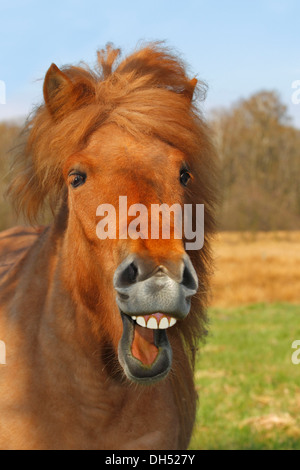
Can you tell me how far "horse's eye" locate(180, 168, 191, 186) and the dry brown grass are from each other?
31.2 ft

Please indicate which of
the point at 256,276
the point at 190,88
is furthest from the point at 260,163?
the point at 190,88

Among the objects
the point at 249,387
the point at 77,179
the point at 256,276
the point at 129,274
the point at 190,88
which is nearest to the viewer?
the point at 129,274

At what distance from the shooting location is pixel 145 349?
2.39 m

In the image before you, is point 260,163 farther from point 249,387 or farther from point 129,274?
point 129,274

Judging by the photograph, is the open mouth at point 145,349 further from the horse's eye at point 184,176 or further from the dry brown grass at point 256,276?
the dry brown grass at point 256,276

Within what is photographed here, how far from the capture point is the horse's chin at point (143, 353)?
2.33 meters

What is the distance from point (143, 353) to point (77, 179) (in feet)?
3.04

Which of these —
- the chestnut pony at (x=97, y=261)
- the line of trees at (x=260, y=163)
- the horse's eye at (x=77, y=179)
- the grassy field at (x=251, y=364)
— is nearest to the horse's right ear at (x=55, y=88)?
the chestnut pony at (x=97, y=261)

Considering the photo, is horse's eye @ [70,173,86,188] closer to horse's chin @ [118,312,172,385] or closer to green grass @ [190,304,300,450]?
horse's chin @ [118,312,172,385]

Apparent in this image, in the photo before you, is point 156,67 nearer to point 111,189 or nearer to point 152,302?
point 111,189

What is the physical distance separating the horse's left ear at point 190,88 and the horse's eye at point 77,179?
91cm

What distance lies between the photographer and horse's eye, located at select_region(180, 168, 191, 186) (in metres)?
2.77

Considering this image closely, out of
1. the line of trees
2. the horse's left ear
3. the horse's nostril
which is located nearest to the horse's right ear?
the horse's left ear
